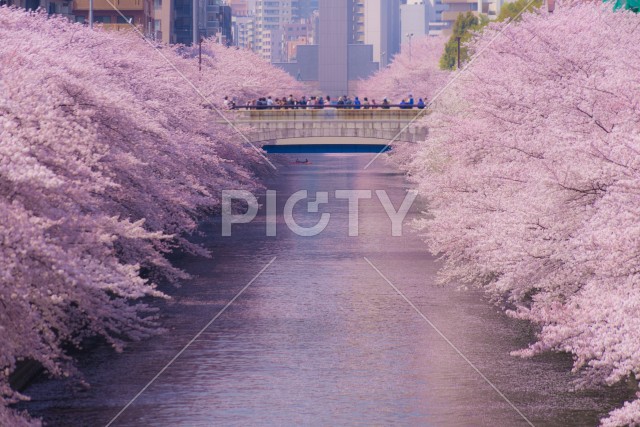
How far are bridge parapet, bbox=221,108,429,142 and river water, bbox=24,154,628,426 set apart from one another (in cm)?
4137

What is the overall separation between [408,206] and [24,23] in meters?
28.6

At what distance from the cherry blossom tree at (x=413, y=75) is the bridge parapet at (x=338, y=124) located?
2471 centimetres

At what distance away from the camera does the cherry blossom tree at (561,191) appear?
20312mm

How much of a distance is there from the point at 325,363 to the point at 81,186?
6876mm

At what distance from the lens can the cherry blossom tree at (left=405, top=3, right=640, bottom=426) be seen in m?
20.3

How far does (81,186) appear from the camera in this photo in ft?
73.1

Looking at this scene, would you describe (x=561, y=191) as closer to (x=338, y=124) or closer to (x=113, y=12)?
(x=338, y=124)

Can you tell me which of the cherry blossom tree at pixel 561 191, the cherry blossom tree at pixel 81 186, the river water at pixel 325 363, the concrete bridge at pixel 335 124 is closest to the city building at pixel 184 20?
the concrete bridge at pixel 335 124

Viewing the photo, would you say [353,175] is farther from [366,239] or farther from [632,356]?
[632,356]

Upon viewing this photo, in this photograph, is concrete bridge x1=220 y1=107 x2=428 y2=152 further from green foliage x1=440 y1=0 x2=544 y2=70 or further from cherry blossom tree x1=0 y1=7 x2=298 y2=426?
cherry blossom tree x1=0 y1=7 x2=298 y2=426

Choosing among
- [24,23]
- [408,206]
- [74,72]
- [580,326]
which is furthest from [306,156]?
[580,326]

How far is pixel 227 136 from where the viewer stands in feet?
204

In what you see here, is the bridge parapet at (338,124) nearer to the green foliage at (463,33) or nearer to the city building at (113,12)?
the green foliage at (463,33)

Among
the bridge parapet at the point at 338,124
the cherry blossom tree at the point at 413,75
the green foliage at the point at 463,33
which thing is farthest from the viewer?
the cherry blossom tree at the point at 413,75
